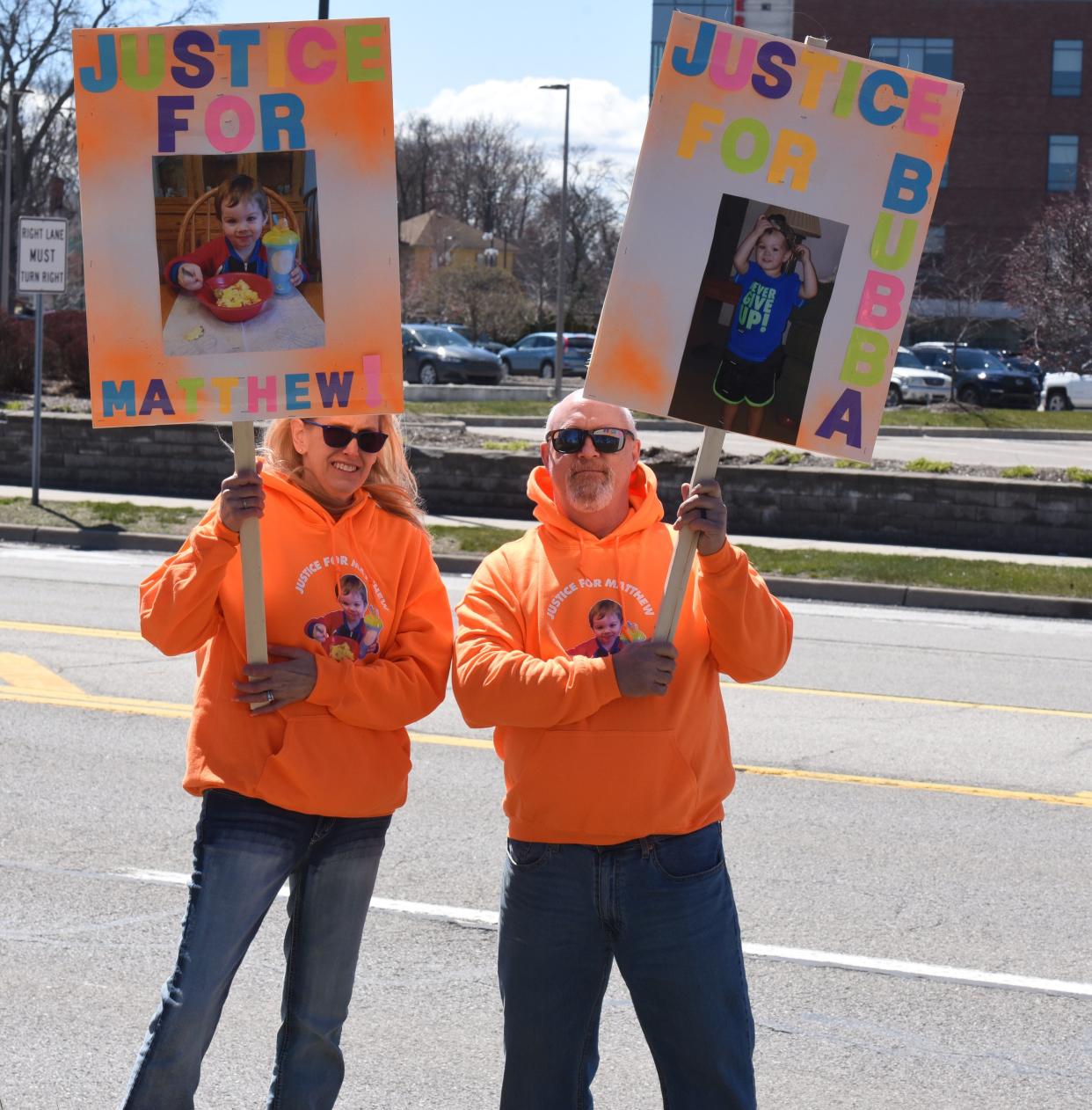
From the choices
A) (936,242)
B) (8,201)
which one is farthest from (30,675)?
(936,242)

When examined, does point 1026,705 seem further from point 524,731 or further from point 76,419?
point 76,419

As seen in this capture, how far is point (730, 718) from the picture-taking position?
27.8 feet

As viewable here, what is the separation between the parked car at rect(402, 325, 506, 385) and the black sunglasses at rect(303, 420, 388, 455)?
3377cm

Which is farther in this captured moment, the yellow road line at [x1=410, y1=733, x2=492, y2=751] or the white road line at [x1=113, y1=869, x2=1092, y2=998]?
the yellow road line at [x1=410, y1=733, x2=492, y2=751]

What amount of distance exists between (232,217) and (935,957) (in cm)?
331

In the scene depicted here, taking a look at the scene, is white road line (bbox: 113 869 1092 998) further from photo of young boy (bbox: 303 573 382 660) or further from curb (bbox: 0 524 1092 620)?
curb (bbox: 0 524 1092 620)

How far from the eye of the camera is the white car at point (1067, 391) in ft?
124

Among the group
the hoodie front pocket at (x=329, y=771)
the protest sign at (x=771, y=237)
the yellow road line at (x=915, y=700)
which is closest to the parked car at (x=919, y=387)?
the yellow road line at (x=915, y=700)

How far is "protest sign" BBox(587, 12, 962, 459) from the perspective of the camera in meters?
3.09

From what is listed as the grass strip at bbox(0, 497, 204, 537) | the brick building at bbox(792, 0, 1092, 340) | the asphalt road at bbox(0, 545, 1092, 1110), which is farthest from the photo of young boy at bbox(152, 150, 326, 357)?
the brick building at bbox(792, 0, 1092, 340)

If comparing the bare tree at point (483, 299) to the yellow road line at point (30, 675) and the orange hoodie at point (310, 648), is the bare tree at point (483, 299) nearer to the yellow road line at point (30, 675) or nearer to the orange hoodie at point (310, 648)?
the yellow road line at point (30, 675)

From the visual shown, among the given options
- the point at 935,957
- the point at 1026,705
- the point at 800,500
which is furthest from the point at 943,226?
the point at 935,957

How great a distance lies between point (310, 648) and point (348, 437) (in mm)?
473

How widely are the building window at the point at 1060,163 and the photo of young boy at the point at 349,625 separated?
66762mm
